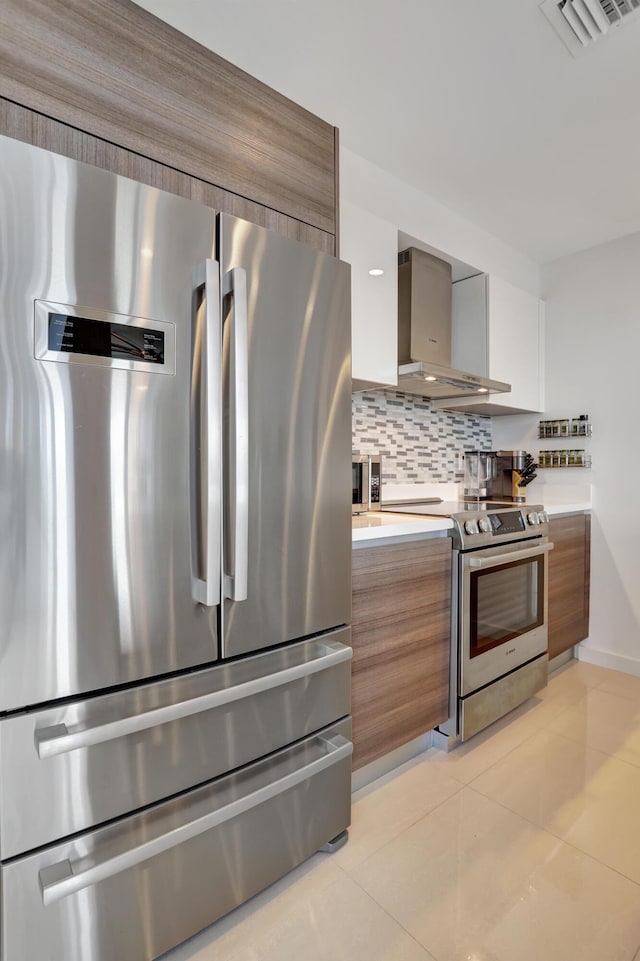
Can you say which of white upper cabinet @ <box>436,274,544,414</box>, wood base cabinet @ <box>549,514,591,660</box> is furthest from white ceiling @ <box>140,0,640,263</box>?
wood base cabinet @ <box>549,514,591,660</box>

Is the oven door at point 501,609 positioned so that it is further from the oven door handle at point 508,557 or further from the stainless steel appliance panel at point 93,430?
the stainless steel appliance panel at point 93,430

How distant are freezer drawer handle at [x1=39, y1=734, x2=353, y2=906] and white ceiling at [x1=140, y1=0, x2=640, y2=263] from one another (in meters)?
2.12

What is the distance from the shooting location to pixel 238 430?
114cm

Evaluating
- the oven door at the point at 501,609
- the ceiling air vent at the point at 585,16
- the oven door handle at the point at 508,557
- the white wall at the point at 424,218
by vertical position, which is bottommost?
the oven door at the point at 501,609

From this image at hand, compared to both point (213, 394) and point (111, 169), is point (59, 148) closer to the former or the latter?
point (111, 169)

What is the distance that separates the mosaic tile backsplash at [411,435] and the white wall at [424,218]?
2.57ft

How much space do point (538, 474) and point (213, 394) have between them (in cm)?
269

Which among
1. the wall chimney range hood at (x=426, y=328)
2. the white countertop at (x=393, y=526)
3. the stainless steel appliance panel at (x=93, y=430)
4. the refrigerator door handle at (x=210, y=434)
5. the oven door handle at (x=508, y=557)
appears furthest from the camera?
the wall chimney range hood at (x=426, y=328)

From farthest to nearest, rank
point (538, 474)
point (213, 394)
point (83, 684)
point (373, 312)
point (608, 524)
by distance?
point (538, 474), point (608, 524), point (373, 312), point (213, 394), point (83, 684)


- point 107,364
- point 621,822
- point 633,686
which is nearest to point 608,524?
point 633,686

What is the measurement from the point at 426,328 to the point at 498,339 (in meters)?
0.60

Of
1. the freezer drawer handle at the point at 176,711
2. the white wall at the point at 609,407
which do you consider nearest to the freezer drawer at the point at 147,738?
the freezer drawer handle at the point at 176,711

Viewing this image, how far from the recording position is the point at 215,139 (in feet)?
4.00

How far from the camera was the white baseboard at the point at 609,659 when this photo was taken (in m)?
2.79
